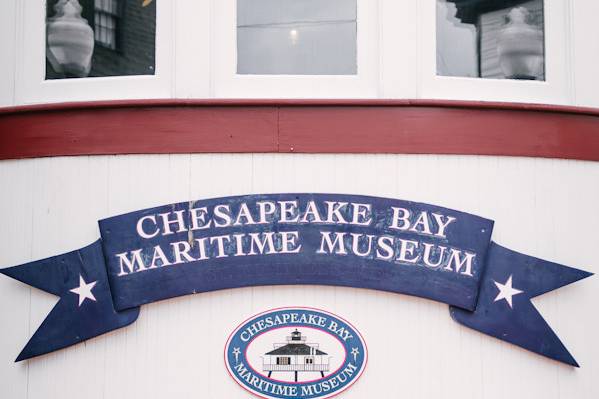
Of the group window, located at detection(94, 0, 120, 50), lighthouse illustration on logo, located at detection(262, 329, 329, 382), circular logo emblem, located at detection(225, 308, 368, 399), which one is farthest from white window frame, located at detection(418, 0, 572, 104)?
window, located at detection(94, 0, 120, 50)

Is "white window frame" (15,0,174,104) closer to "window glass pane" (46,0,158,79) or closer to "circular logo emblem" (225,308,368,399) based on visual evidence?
"window glass pane" (46,0,158,79)

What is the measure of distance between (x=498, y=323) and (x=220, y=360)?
5.20 feet

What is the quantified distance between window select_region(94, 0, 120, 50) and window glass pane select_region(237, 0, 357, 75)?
2.60ft

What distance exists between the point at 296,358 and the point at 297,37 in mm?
1930

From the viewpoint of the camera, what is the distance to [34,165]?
5484mm

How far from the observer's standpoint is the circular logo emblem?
511 centimetres

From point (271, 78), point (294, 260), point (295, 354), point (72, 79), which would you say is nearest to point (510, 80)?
point (271, 78)

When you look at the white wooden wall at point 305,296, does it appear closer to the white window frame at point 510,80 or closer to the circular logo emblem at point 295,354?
the circular logo emblem at point 295,354

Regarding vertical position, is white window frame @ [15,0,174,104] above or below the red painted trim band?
above

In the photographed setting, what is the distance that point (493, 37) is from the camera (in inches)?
230

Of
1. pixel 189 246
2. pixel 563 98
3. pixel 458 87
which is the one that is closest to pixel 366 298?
pixel 189 246

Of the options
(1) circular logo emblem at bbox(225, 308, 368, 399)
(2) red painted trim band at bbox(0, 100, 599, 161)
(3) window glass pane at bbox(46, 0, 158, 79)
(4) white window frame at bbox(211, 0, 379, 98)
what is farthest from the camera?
Result: (3) window glass pane at bbox(46, 0, 158, 79)

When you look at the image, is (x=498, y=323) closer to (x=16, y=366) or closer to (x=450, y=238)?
(x=450, y=238)

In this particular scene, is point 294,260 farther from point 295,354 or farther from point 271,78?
point 271,78
